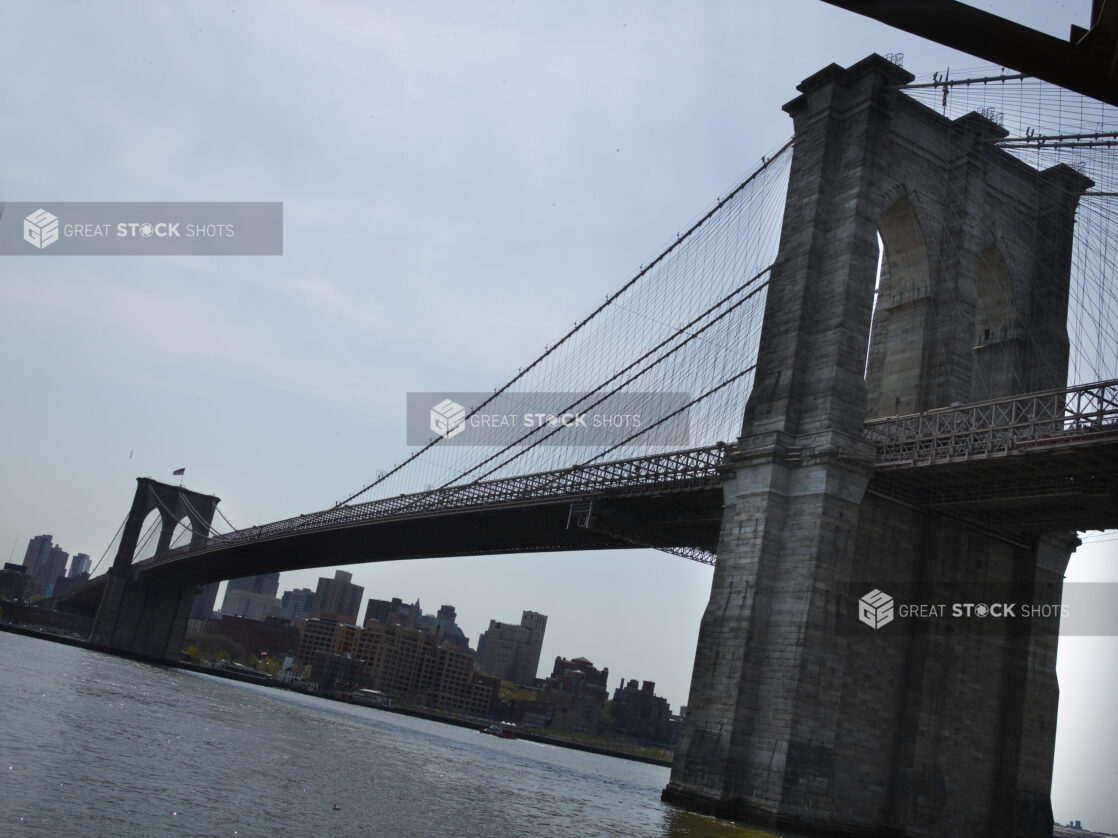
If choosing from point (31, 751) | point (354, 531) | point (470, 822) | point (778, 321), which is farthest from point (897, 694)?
point (354, 531)

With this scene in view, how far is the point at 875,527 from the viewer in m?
26.9

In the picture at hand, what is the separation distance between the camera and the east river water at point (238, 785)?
15211 millimetres

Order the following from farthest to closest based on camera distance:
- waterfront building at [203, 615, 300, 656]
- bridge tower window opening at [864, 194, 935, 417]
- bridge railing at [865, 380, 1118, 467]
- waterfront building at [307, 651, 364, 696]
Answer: waterfront building at [203, 615, 300, 656] → waterfront building at [307, 651, 364, 696] → bridge tower window opening at [864, 194, 935, 417] → bridge railing at [865, 380, 1118, 467]

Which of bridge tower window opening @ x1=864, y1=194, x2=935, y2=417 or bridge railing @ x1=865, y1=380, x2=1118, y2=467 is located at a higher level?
bridge tower window opening @ x1=864, y1=194, x2=935, y2=417

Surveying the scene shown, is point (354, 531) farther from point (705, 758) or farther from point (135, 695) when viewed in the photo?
point (705, 758)

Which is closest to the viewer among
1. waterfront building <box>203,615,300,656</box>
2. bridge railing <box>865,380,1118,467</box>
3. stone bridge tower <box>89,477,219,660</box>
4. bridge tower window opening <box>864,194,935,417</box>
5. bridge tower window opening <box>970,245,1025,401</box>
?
bridge railing <box>865,380,1118,467</box>

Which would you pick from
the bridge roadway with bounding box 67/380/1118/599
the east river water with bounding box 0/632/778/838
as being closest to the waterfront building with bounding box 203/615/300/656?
the bridge roadway with bounding box 67/380/1118/599

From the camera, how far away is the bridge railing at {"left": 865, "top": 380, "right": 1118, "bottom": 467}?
21359 mm

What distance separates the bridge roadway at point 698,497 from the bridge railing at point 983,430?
0.04 metres

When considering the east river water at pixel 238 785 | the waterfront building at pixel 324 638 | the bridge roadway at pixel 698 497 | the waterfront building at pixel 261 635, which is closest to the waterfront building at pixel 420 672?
the waterfront building at pixel 324 638

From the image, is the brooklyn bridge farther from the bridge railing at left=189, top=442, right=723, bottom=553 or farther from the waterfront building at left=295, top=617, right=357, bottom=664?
the waterfront building at left=295, top=617, right=357, bottom=664

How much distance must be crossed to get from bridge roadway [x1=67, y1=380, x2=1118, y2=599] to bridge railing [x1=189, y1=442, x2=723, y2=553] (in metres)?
0.08

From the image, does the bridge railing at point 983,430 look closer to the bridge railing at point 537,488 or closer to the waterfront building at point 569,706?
the bridge railing at point 537,488

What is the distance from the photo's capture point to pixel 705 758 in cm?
2539
